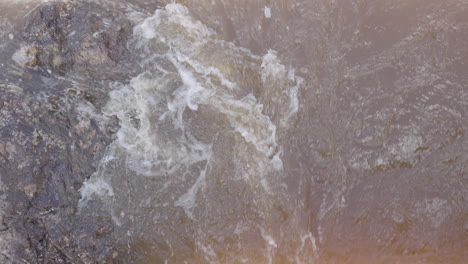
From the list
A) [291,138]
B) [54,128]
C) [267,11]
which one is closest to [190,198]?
[291,138]

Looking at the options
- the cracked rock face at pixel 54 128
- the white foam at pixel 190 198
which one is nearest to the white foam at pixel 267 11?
the cracked rock face at pixel 54 128

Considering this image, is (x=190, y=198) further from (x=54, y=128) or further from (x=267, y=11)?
(x=267, y=11)

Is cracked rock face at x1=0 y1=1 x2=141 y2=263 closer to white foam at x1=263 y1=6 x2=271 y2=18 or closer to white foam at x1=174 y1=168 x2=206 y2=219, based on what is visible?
white foam at x1=174 y1=168 x2=206 y2=219

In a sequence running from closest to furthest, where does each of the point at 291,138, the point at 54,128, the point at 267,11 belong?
1. the point at 54,128
2. the point at 291,138
3. the point at 267,11

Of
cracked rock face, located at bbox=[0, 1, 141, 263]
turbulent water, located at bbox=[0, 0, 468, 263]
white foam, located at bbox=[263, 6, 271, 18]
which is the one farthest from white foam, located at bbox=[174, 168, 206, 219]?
white foam, located at bbox=[263, 6, 271, 18]

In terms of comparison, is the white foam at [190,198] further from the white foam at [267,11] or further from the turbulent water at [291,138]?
the white foam at [267,11]

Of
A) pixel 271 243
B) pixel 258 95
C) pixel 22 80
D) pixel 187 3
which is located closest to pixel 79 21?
pixel 22 80

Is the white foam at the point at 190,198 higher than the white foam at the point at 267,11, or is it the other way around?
the white foam at the point at 267,11

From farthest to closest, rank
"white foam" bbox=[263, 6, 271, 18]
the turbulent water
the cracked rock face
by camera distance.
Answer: "white foam" bbox=[263, 6, 271, 18]
the turbulent water
the cracked rock face

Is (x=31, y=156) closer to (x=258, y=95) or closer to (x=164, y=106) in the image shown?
(x=164, y=106)
